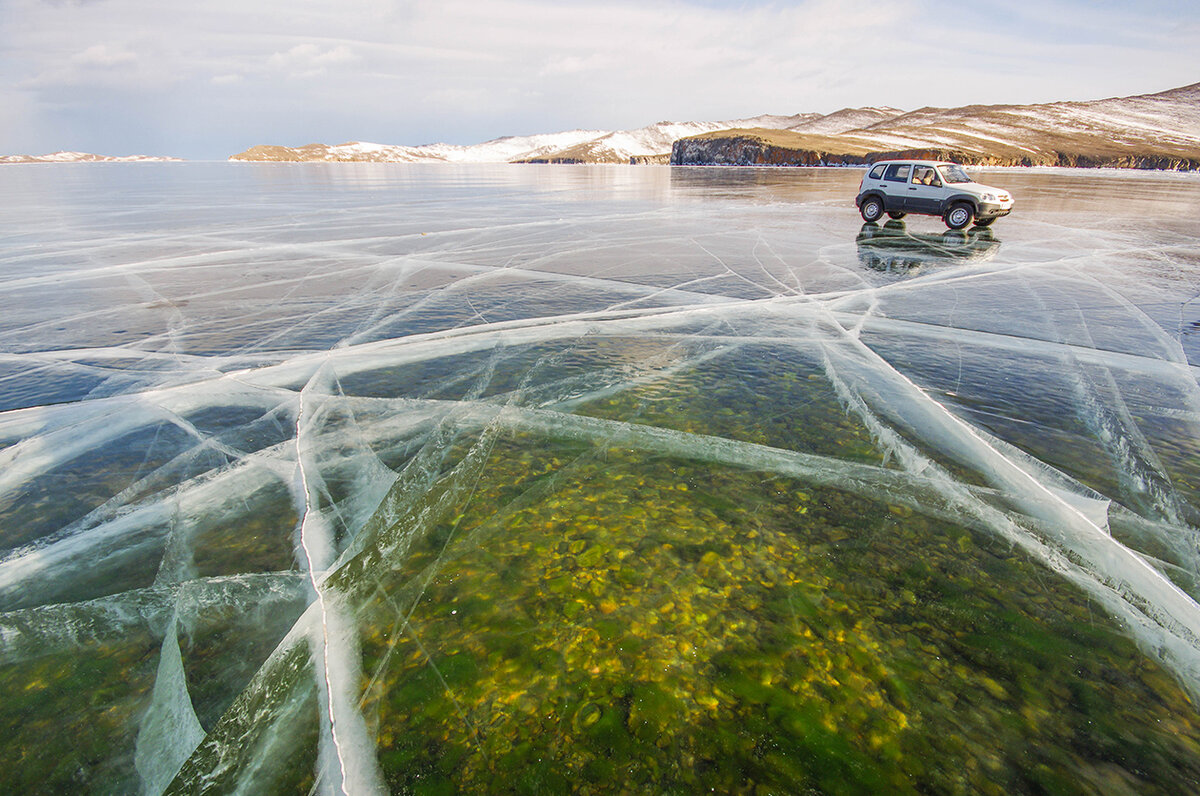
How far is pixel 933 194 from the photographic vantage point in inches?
648

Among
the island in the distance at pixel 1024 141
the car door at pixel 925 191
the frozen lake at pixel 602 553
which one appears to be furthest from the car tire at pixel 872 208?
the island in the distance at pixel 1024 141

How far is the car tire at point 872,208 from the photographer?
1770 cm

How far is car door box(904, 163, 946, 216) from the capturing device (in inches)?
642

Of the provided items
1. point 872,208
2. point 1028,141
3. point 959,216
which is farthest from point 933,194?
point 1028,141

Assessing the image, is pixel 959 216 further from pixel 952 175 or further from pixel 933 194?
pixel 952 175

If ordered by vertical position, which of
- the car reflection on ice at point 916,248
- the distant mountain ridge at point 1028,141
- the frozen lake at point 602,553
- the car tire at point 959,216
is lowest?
the frozen lake at point 602,553

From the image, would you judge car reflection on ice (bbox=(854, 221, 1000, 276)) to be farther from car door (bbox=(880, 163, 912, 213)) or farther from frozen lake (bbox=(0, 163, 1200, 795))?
frozen lake (bbox=(0, 163, 1200, 795))

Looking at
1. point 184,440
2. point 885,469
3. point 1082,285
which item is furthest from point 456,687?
point 1082,285

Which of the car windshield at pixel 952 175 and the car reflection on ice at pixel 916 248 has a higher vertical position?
the car windshield at pixel 952 175

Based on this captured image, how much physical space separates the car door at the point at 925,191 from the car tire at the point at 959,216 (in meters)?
0.31

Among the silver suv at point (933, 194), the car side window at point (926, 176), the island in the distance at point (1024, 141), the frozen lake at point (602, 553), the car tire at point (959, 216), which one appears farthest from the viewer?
the island in the distance at point (1024, 141)

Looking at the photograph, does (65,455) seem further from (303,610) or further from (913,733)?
(913,733)

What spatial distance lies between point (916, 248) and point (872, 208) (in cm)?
436

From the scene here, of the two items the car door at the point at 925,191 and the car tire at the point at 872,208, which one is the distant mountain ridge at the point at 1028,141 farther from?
the car door at the point at 925,191
